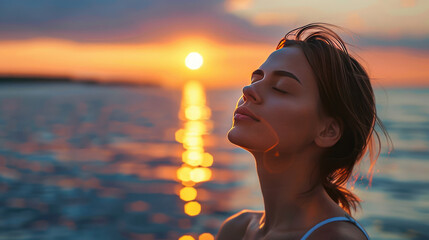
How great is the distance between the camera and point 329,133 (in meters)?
2.05

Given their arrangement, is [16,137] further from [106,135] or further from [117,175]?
[117,175]

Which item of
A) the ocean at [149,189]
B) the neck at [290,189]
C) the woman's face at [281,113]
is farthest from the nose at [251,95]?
the ocean at [149,189]

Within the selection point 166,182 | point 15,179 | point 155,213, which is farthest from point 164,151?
point 155,213

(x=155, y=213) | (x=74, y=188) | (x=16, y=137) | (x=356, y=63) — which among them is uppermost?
(x=16, y=137)

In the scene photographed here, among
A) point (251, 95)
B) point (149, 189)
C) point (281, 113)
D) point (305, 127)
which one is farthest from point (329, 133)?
point (149, 189)

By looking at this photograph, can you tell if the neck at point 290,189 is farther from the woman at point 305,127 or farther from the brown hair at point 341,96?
the brown hair at point 341,96

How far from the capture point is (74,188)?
10000mm

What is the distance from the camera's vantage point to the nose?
1.97 metres

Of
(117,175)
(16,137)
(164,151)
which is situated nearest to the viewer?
(117,175)

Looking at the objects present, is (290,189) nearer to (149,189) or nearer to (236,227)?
(236,227)

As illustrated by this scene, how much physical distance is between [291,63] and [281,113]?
0.85ft

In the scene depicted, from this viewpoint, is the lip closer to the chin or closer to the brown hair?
the chin

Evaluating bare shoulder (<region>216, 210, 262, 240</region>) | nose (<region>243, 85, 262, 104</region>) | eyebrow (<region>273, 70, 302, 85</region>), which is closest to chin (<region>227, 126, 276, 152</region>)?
nose (<region>243, 85, 262, 104</region>)

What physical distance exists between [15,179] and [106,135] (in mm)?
8719
